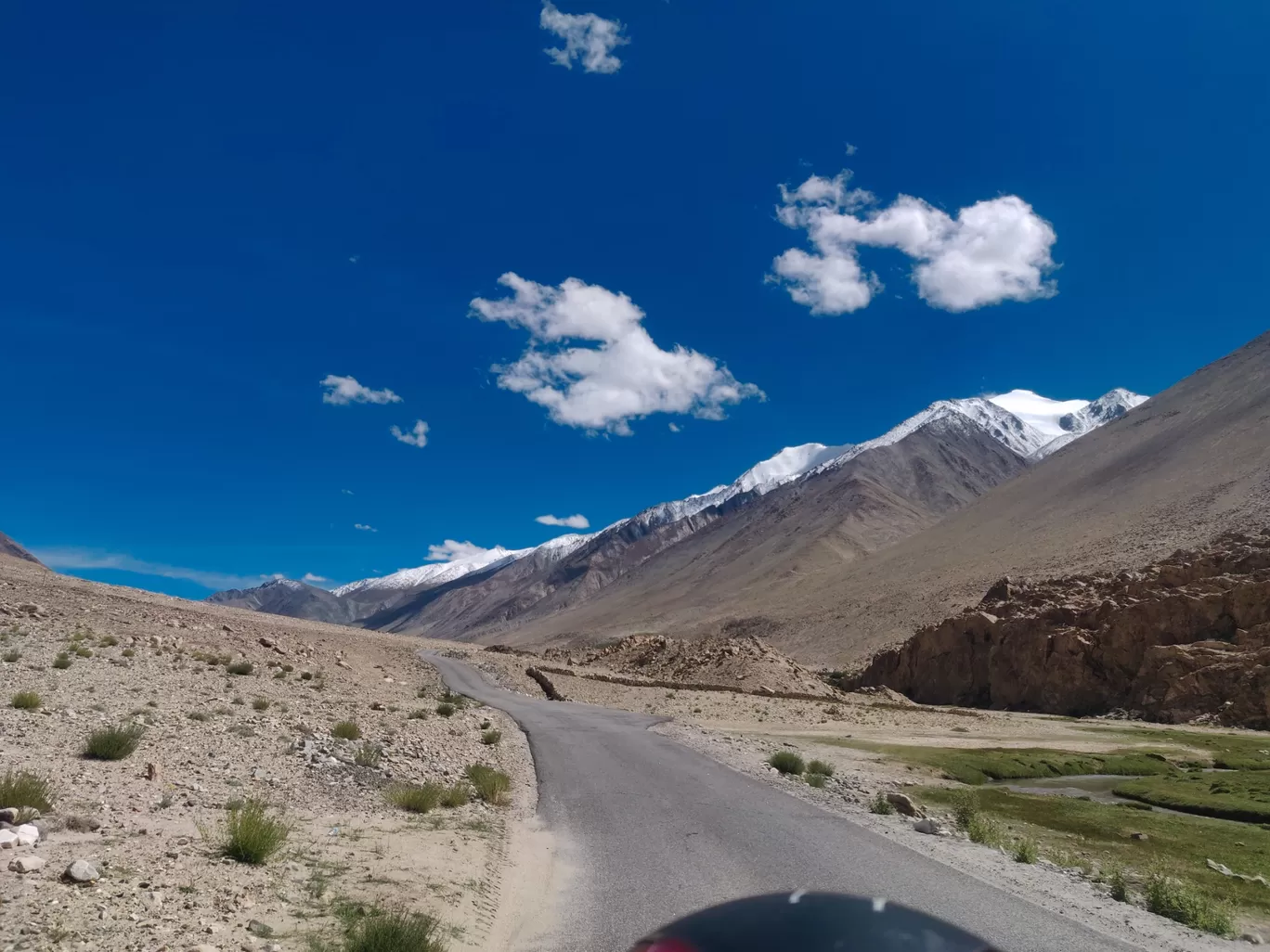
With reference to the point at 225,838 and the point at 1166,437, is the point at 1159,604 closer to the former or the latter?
the point at 225,838

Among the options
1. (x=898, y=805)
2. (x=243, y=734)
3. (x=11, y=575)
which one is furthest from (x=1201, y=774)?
(x=11, y=575)

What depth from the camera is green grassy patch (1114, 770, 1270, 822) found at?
1842 cm

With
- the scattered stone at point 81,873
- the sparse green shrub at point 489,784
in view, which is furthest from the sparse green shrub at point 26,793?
the sparse green shrub at point 489,784

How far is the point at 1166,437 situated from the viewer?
5271 inches

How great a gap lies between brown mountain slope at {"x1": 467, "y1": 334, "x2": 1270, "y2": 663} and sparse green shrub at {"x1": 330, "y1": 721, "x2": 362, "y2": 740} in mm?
87726

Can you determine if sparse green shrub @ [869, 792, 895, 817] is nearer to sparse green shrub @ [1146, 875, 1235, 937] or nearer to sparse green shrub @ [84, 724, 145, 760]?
sparse green shrub @ [1146, 875, 1235, 937]

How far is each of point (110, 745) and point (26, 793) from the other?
137 inches

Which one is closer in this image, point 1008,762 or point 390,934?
point 390,934

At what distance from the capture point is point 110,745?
11312mm

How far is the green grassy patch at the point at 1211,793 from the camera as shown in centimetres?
1842

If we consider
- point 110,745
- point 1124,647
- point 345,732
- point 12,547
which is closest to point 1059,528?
point 1124,647

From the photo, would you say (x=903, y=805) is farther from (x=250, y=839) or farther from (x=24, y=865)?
(x=24, y=865)

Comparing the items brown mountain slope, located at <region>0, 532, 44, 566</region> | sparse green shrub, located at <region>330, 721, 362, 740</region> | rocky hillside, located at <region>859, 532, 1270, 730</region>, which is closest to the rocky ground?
sparse green shrub, located at <region>330, 721, 362, 740</region>

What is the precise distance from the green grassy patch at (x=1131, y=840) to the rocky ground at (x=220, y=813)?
881 cm
